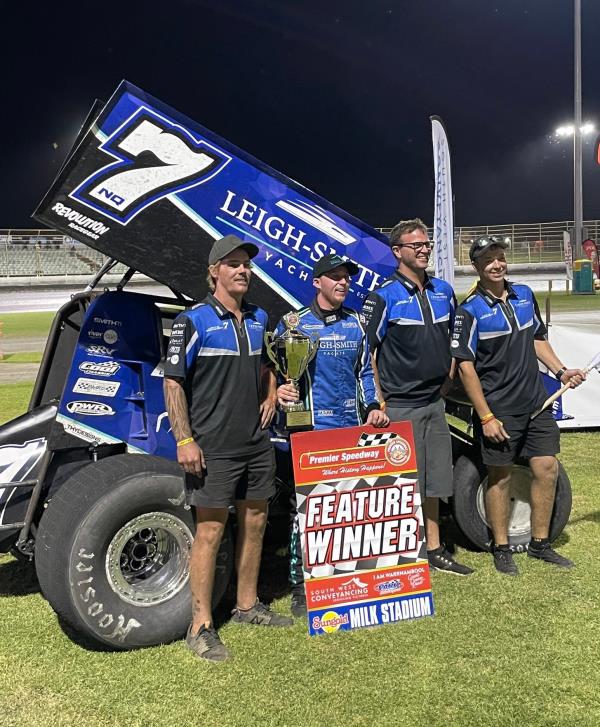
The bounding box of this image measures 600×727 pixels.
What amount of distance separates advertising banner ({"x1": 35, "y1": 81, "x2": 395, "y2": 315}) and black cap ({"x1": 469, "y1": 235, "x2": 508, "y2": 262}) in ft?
2.05

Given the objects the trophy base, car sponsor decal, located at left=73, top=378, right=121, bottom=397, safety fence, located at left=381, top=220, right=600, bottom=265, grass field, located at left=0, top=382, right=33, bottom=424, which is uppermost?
safety fence, located at left=381, top=220, right=600, bottom=265

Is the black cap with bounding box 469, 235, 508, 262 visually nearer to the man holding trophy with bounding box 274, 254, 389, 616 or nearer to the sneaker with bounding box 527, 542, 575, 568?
the man holding trophy with bounding box 274, 254, 389, 616

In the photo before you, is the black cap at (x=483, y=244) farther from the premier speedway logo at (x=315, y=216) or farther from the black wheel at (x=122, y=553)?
the black wheel at (x=122, y=553)

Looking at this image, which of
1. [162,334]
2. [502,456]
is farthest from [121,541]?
[502,456]

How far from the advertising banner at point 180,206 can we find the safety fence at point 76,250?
32.0 metres

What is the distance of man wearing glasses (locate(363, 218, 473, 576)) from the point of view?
349 centimetres

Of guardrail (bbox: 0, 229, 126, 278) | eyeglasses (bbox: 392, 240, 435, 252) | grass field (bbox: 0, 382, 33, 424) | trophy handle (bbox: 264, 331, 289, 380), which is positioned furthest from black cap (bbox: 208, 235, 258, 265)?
guardrail (bbox: 0, 229, 126, 278)

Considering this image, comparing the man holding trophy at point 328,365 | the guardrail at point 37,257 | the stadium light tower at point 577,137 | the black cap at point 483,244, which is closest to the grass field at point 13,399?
the man holding trophy at point 328,365

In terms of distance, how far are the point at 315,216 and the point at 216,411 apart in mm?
1346

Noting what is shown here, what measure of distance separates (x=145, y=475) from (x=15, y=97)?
1727 inches

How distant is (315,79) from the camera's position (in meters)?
46.2

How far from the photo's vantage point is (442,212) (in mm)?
7578

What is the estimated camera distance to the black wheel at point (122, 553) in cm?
275

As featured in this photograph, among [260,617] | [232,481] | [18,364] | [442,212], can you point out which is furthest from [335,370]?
[18,364]
